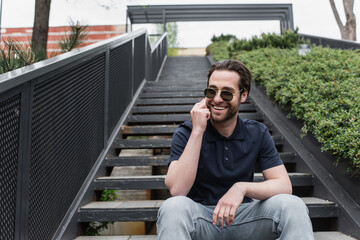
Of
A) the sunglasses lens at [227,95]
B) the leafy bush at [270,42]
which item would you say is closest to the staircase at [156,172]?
the sunglasses lens at [227,95]

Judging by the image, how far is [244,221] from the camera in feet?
5.29

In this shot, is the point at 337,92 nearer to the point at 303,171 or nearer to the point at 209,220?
the point at 303,171

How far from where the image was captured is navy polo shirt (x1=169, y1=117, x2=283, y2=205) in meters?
1.73

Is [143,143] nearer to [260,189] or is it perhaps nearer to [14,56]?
[14,56]

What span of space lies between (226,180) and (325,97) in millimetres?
2098

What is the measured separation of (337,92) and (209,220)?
234cm

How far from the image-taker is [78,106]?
258cm

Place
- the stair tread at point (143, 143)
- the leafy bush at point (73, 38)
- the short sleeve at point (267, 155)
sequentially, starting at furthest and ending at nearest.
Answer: the leafy bush at point (73, 38)
the stair tread at point (143, 143)
the short sleeve at point (267, 155)

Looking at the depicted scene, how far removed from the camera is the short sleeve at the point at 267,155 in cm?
178

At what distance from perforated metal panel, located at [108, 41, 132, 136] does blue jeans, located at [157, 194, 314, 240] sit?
224cm

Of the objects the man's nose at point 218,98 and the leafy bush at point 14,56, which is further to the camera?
the leafy bush at point 14,56

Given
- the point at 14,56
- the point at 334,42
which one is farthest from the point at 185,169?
the point at 334,42

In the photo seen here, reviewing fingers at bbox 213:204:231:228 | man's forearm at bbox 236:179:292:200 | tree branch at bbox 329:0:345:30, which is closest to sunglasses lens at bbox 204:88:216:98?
man's forearm at bbox 236:179:292:200

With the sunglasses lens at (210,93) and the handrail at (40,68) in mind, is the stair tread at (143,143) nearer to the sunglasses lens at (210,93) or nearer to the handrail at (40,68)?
the handrail at (40,68)
